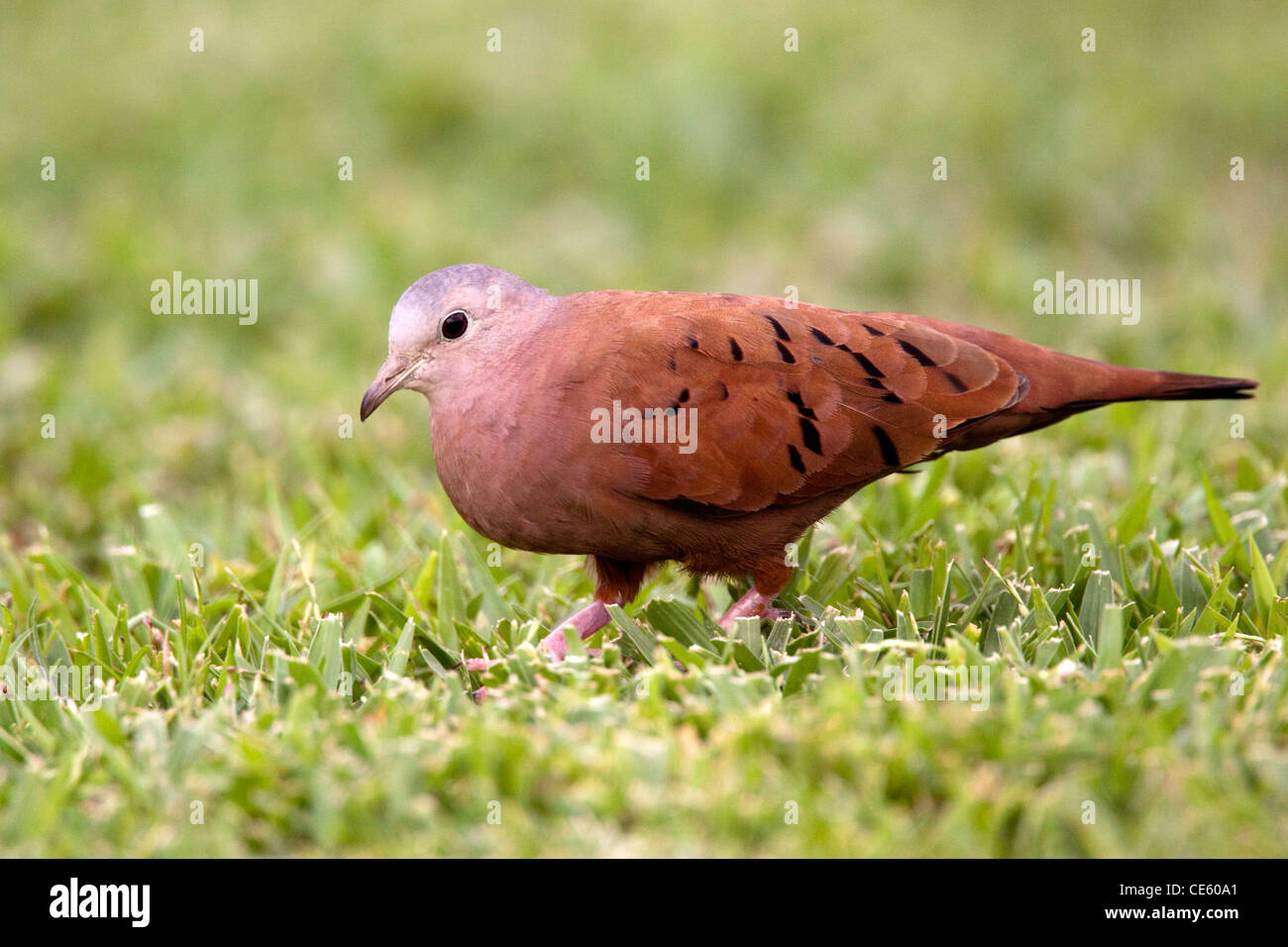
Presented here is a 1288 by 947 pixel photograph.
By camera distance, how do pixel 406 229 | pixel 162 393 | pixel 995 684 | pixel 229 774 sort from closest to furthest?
pixel 229 774 → pixel 995 684 → pixel 162 393 → pixel 406 229

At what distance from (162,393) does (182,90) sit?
152 inches

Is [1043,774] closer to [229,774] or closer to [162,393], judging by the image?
[229,774]

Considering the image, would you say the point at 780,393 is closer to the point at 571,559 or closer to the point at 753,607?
the point at 753,607

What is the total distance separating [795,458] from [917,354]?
524 millimetres

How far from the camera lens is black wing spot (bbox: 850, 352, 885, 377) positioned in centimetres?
396

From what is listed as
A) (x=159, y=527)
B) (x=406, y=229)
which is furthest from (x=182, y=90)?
(x=159, y=527)

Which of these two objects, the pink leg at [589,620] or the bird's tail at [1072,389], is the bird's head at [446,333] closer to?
the pink leg at [589,620]

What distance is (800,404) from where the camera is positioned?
3.88 meters

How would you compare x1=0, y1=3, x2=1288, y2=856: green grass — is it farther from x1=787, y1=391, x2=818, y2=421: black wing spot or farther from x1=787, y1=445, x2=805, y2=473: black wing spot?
x1=787, y1=391, x2=818, y2=421: black wing spot

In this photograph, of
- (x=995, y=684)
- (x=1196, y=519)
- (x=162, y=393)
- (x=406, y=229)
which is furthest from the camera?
(x=406, y=229)
